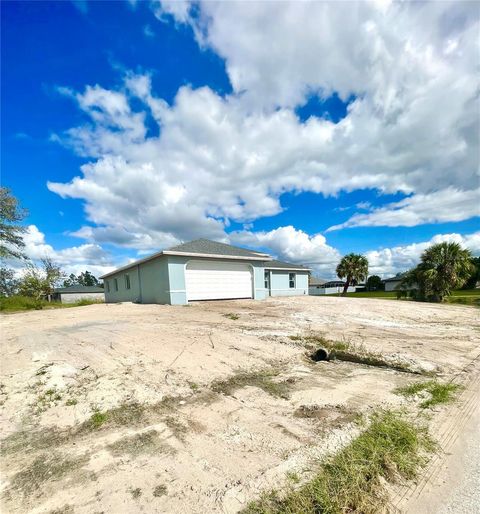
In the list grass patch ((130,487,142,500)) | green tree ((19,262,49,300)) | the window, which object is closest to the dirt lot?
grass patch ((130,487,142,500))

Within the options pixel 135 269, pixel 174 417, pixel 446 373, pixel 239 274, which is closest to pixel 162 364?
pixel 174 417

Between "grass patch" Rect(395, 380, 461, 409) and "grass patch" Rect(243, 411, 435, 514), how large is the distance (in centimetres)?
76

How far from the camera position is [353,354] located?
533cm

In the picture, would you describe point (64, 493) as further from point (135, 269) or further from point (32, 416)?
point (135, 269)

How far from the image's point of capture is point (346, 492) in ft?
6.41

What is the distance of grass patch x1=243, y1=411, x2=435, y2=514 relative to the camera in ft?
6.15

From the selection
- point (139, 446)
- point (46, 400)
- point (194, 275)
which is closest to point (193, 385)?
point (139, 446)

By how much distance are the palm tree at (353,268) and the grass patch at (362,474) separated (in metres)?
29.9

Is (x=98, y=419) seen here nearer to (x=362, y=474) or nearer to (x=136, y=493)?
(x=136, y=493)

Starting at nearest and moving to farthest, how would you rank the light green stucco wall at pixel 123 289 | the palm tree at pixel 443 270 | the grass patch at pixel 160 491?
the grass patch at pixel 160 491 < the palm tree at pixel 443 270 < the light green stucco wall at pixel 123 289

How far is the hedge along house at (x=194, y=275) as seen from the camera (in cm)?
1409

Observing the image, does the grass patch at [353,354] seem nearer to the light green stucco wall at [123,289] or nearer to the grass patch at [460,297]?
the light green stucco wall at [123,289]

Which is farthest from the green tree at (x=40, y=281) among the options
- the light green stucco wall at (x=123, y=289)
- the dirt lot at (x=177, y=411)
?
the dirt lot at (x=177, y=411)

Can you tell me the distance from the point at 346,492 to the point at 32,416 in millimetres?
3418
